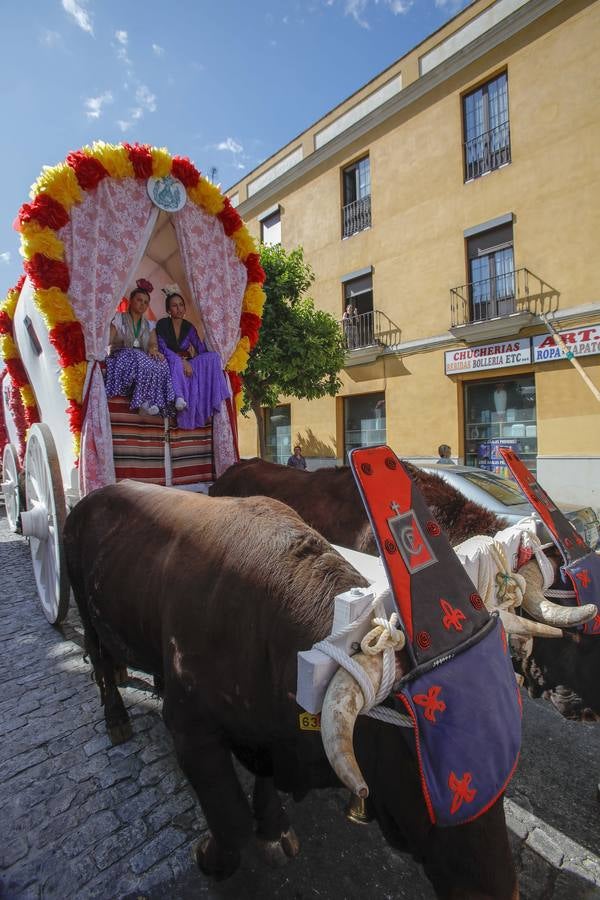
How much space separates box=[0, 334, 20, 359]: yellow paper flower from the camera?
15.9 feet

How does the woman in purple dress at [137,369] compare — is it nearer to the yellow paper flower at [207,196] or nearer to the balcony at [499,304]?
the yellow paper flower at [207,196]

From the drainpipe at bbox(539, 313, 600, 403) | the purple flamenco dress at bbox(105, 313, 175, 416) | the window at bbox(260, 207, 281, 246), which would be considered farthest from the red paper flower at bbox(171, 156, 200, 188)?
the window at bbox(260, 207, 281, 246)

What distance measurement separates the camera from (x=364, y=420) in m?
14.1

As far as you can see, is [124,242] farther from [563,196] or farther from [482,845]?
[563,196]

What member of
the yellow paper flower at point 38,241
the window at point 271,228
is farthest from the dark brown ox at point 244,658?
the window at point 271,228

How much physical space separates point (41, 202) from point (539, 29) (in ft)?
40.9

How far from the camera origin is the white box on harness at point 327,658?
99 centimetres

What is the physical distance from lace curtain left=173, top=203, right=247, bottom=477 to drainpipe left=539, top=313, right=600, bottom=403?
315 inches

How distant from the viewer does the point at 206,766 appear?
157 centimetres

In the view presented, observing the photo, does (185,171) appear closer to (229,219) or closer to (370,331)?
(229,219)

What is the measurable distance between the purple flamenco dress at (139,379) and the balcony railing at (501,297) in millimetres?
9382

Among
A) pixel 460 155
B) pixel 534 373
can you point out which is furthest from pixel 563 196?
pixel 534 373

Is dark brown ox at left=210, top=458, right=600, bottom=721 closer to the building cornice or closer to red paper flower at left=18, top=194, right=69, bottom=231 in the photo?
red paper flower at left=18, top=194, right=69, bottom=231

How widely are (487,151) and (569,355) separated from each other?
→ 5.67 meters
